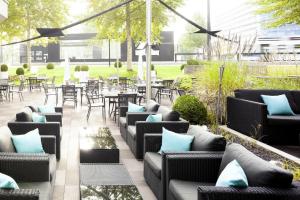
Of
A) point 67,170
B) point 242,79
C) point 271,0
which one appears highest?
point 271,0

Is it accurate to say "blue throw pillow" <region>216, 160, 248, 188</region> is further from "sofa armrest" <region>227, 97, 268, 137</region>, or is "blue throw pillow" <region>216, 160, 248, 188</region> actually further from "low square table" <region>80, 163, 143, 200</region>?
"sofa armrest" <region>227, 97, 268, 137</region>

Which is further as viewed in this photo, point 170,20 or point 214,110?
point 170,20

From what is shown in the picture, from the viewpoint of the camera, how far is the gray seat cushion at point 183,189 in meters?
3.87

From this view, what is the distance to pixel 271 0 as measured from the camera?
16125 mm

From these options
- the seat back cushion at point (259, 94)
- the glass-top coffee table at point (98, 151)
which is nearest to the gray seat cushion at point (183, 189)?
the glass-top coffee table at point (98, 151)

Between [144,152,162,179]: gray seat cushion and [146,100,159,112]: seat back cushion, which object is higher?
[146,100,159,112]: seat back cushion

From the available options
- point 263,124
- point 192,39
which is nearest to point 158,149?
point 263,124

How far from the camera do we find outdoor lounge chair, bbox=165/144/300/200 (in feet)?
10.5

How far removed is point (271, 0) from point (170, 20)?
44.0 ft

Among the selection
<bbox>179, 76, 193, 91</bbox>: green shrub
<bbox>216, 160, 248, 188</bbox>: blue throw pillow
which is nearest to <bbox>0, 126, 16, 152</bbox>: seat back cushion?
<bbox>216, 160, 248, 188</bbox>: blue throw pillow

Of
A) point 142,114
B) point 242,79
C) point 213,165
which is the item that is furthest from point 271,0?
point 213,165

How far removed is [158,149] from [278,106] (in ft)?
12.6

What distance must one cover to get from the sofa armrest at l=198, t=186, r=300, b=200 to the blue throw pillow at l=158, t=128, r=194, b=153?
1.90m

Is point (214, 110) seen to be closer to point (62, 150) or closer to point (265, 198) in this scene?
point (62, 150)
